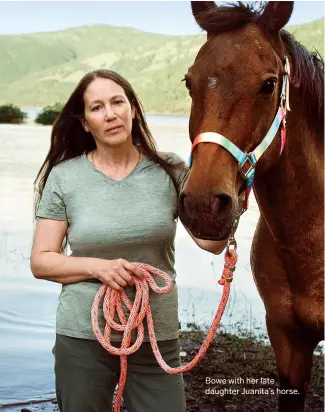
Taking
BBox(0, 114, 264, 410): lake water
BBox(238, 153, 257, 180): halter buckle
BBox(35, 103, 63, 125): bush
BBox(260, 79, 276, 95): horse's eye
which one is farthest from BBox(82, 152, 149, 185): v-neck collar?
BBox(35, 103, 63, 125): bush

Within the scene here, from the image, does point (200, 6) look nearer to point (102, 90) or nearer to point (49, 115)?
point (102, 90)

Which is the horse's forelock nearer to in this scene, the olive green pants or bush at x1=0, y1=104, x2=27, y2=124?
the olive green pants

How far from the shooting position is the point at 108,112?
8.02 ft

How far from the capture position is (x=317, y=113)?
105 inches

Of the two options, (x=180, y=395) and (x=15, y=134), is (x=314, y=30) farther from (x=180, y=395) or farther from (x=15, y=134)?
(x=180, y=395)

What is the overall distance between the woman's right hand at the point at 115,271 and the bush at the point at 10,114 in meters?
31.4

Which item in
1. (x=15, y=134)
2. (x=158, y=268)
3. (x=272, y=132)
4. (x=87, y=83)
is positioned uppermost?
(x=15, y=134)

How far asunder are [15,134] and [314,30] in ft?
79.7

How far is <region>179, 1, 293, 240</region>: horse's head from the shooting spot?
6.84ft

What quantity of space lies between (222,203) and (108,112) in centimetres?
62

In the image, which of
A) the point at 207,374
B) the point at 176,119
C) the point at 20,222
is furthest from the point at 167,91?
the point at 207,374

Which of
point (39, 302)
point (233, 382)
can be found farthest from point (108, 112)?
point (39, 302)

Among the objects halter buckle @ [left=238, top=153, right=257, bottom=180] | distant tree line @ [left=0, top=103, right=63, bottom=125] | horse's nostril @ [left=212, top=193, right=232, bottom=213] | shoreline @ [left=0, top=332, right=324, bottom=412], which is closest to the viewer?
horse's nostril @ [left=212, top=193, right=232, bottom=213]

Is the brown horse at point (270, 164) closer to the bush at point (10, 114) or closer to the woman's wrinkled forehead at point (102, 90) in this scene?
the woman's wrinkled forehead at point (102, 90)
